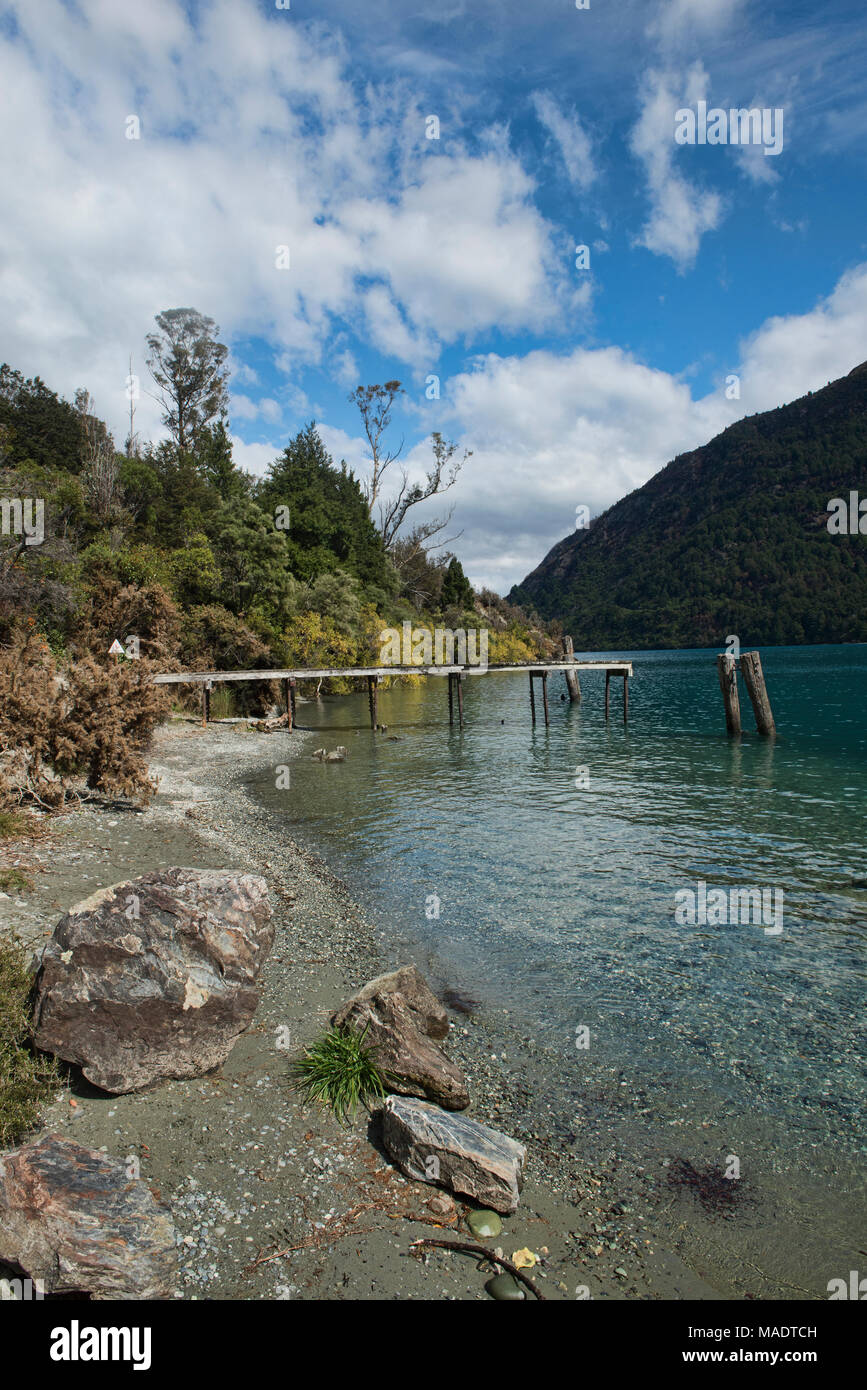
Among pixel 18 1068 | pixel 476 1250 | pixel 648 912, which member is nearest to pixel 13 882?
pixel 18 1068

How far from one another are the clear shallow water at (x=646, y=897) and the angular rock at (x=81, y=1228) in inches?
146

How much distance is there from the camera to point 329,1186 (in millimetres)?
5113

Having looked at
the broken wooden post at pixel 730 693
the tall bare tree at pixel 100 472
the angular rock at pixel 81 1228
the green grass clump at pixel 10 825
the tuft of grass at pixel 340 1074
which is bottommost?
the tuft of grass at pixel 340 1074

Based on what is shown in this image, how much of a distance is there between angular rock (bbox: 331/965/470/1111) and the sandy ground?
38cm

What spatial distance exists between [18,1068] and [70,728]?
34.0 feet

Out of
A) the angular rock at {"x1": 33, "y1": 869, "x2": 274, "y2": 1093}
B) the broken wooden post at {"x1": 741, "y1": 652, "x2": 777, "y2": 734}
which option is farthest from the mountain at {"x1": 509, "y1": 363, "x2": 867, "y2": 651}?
the angular rock at {"x1": 33, "y1": 869, "x2": 274, "y2": 1093}

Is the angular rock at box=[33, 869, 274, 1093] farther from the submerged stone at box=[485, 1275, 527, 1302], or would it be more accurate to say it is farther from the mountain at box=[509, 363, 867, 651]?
the mountain at box=[509, 363, 867, 651]

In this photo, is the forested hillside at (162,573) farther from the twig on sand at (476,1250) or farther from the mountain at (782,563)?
the mountain at (782,563)

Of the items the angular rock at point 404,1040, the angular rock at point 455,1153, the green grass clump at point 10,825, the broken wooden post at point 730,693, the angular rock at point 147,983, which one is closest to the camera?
the angular rock at point 455,1153

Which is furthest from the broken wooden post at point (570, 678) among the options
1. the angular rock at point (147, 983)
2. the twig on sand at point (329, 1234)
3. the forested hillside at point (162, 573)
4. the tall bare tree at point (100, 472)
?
the twig on sand at point (329, 1234)

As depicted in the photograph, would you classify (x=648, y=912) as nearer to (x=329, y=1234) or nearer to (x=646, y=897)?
(x=646, y=897)

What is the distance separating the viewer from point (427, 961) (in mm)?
9641

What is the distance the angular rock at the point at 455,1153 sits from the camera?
502 centimetres
